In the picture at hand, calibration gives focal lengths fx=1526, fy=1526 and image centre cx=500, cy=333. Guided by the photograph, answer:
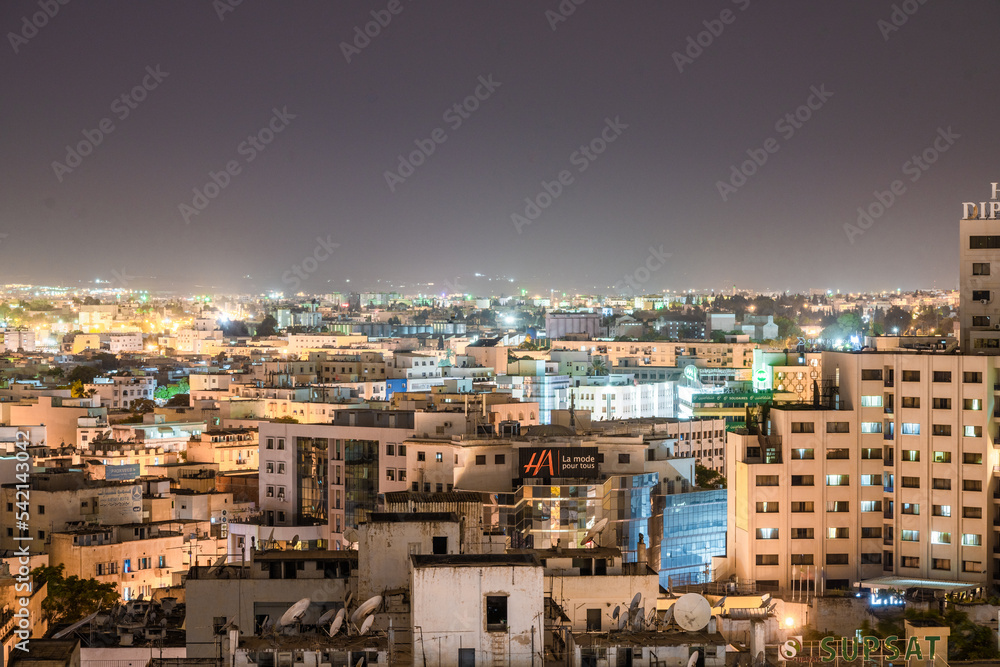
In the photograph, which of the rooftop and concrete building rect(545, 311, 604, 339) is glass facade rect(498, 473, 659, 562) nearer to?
the rooftop

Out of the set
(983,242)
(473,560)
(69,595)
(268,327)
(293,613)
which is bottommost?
(69,595)

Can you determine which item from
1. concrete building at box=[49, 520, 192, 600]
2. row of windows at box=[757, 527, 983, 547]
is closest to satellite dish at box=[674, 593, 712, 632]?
row of windows at box=[757, 527, 983, 547]

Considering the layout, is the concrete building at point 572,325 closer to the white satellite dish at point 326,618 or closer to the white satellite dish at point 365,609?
the white satellite dish at point 326,618

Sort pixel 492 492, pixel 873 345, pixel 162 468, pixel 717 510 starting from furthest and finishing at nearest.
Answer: pixel 162 468 < pixel 873 345 < pixel 717 510 < pixel 492 492

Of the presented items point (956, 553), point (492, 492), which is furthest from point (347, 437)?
point (956, 553)

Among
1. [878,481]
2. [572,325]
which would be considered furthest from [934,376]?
[572,325]

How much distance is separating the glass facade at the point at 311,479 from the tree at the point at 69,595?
569 cm

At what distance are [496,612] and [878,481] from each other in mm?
16273

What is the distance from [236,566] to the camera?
16188 mm

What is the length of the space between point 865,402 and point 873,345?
7.41 m

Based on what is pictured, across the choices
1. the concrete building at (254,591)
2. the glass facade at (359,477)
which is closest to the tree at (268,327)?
the glass facade at (359,477)

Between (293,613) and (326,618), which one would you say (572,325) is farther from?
(293,613)

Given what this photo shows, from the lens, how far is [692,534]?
27.0 meters

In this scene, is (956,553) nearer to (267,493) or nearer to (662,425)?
(267,493)
